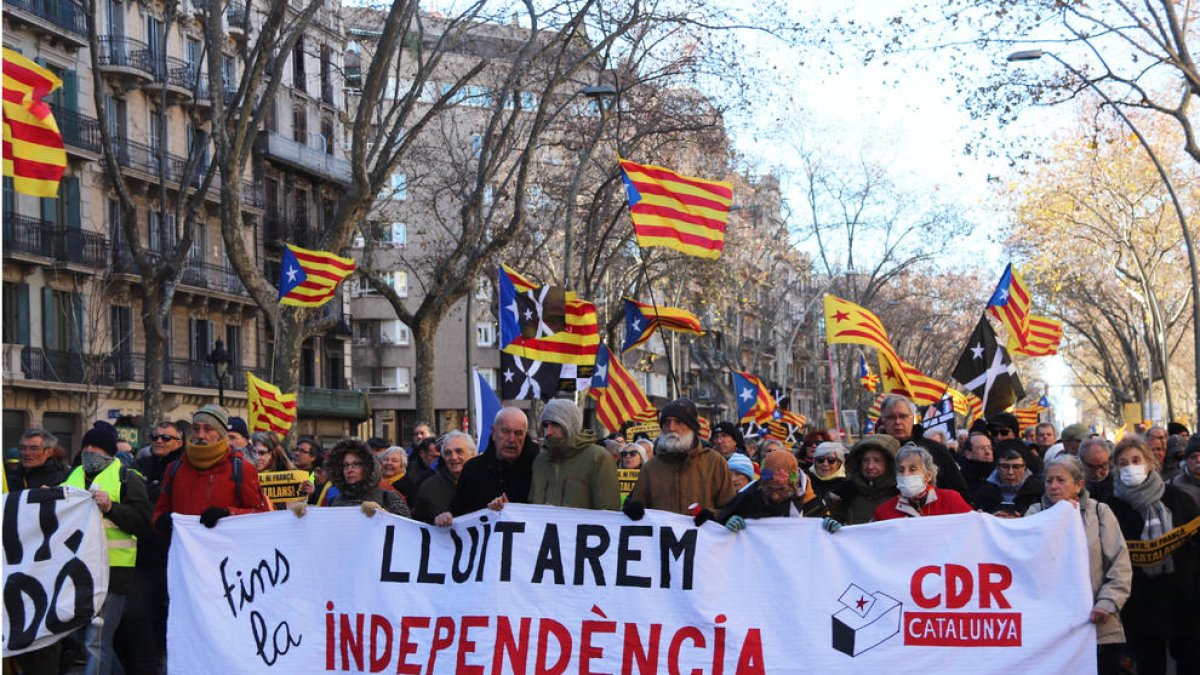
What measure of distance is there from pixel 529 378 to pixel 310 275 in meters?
4.43

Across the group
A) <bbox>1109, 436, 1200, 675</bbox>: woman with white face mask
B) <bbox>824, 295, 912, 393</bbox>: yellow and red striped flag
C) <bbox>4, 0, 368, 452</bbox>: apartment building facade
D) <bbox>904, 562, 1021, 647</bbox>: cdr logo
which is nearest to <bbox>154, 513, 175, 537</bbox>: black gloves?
<bbox>904, 562, 1021, 647</bbox>: cdr logo

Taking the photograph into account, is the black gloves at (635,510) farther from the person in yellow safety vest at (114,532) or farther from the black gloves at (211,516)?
the person in yellow safety vest at (114,532)

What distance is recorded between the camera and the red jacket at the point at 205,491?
9.04 m

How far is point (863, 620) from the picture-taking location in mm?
7562

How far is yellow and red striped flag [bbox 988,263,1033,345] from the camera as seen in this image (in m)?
19.3

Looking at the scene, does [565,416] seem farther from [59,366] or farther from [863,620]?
[59,366]

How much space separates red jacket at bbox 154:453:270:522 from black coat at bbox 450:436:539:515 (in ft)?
4.01

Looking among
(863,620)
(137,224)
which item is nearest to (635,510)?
(863,620)

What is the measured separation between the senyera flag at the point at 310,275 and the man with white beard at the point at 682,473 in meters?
11.5

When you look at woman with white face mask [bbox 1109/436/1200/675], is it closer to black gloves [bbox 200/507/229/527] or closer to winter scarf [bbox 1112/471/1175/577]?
winter scarf [bbox 1112/471/1175/577]

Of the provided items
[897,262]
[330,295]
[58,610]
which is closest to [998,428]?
[58,610]

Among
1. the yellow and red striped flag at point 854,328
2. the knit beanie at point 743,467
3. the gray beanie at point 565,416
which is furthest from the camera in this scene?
the yellow and red striped flag at point 854,328

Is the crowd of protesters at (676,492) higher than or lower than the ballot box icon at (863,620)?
higher

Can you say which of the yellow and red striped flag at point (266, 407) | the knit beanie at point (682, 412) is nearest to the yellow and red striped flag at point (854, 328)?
the yellow and red striped flag at point (266, 407)
